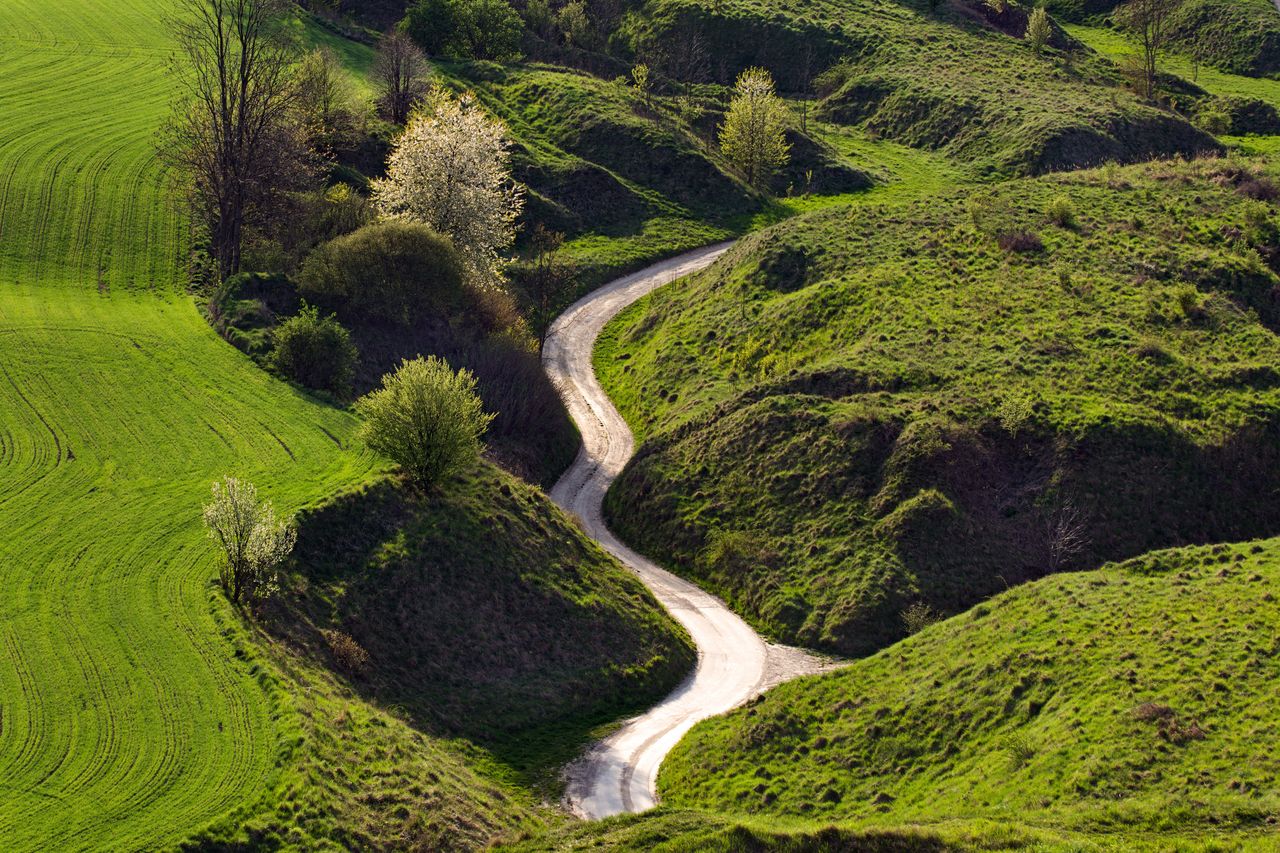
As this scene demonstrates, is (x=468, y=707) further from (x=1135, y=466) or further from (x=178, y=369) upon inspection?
(x=1135, y=466)

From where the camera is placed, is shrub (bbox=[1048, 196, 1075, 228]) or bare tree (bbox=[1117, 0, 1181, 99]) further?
bare tree (bbox=[1117, 0, 1181, 99])

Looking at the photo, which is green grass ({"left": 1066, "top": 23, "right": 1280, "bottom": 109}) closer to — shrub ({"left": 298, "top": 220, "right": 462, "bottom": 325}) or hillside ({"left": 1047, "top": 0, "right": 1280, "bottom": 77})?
hillside ({"left": 1047, "top": 0, "right": 1280, "bottom": 77})

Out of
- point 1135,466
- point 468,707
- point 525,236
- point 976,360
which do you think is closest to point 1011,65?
point 525,236

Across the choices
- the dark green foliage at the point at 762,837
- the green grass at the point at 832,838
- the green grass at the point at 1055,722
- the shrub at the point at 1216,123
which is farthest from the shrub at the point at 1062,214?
the dark green foliage at the point at 762,837

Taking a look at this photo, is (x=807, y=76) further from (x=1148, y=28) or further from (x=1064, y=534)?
(x=1064, y=534)

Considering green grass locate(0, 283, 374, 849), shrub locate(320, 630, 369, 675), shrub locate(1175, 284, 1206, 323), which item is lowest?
shrub locate(320, 630, 369, 675)

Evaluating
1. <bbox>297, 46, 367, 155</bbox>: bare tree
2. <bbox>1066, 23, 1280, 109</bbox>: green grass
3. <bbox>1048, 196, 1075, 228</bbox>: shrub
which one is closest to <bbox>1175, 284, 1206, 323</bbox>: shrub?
<bbox>1048, 196, 1075, 228</bbox>: shrub
